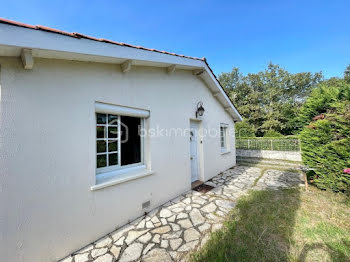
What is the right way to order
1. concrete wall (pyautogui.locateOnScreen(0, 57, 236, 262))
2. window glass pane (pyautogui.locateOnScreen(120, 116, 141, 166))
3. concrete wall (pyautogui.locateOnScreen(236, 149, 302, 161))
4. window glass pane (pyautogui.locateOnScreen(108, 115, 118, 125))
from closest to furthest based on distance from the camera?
1. concrete wall (pyautogui.locateOnScreen(0, 57, 236, 262))
2. window glass pane (pyautogui.locateOnScreen(108, 115, 118, 125))
3. window glass pane (pyautogui.locateOnScreen(120, 116, 141, 166))
4. concrete wall (pyautogui.locateOnScreen(236, 149, 302, 161))

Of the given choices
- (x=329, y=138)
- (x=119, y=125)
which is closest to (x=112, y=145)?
(x=119, y=125)

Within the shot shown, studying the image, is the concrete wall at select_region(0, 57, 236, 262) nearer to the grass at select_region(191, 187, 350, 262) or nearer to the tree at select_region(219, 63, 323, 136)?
the grass at select_region(191, 187, 350, 262)

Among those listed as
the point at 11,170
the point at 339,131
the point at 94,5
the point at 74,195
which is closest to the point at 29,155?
the point at 11,170

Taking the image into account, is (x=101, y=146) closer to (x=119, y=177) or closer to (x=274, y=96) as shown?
(x=119, y=177)

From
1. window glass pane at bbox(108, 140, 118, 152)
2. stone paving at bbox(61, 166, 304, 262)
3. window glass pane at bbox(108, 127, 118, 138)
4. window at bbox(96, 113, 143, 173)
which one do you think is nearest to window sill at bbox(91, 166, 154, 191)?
window at bbox(96, 113, 143, 173)

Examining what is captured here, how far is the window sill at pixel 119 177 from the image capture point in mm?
3053

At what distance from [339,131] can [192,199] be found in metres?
5.32

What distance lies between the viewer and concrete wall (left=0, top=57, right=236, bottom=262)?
2.08 meters

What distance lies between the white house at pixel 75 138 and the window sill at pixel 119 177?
0.02m

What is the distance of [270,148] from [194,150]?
373 inches

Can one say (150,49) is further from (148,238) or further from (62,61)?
(148,238)

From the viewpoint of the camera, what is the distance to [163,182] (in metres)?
4.44

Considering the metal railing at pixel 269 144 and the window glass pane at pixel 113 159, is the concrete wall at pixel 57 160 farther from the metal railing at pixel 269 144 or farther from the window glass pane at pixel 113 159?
the metal railing at pixel 269 144

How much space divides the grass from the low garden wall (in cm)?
749
